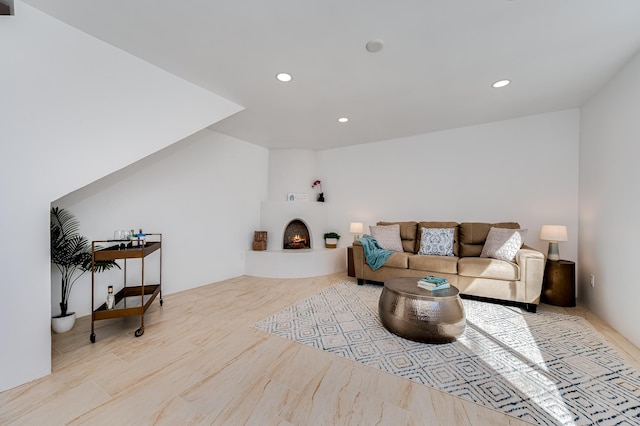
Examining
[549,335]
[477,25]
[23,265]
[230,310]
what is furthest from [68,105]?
[549,335]

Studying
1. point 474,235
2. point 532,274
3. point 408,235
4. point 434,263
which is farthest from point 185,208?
point 532,274

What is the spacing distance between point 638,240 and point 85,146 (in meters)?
4.47

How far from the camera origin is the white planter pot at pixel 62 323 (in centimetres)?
216

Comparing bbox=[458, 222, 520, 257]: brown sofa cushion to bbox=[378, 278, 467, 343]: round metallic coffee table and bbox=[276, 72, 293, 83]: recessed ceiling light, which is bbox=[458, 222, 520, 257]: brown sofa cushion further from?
bbox=[276, 72, 293, 83]: recessed ceiling light

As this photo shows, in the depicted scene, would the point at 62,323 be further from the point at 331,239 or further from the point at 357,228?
the point at 357,228

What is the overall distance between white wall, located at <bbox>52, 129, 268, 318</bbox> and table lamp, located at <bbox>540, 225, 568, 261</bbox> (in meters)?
4.35

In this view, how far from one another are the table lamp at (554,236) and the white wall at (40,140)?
4557 mm

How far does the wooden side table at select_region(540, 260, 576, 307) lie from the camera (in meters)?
2.75

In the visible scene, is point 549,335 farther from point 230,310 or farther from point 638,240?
point 230,310

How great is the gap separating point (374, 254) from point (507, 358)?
1.92 metres

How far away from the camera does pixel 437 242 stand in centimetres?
357

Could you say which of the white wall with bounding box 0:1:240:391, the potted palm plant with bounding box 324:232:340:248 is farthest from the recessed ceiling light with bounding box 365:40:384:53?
the potted palm plant with bounding box 324:232:340:248

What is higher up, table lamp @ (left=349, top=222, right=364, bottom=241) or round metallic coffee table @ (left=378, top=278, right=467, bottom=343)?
table lamp @ (left=349, top=222, right=364, bottom=241)

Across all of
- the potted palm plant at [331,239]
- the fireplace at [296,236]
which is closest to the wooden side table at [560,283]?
the potted palm plant at [331,239]
